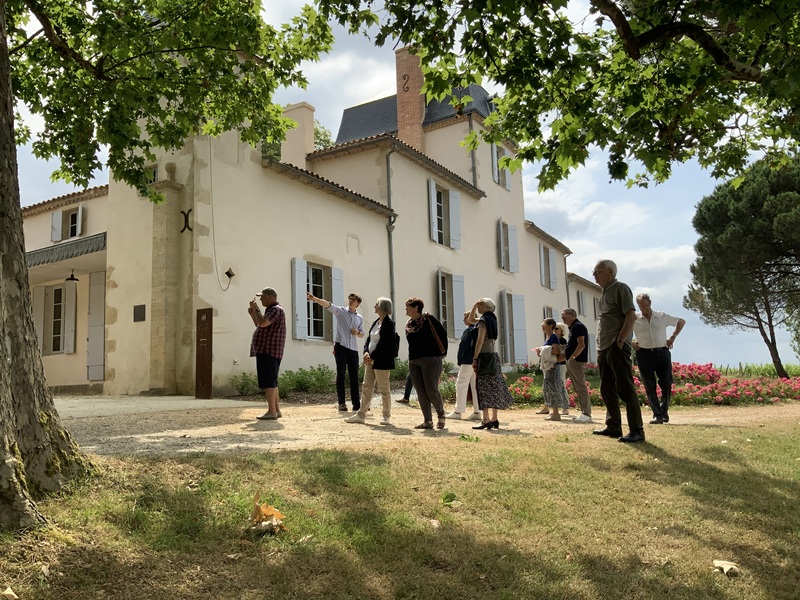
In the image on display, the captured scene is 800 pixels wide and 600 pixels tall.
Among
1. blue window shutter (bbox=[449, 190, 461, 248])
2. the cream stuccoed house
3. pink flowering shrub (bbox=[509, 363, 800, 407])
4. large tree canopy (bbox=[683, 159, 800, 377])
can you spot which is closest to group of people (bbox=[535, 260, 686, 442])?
pink flowering shrub (bbox=[509, 363, 800, 407])

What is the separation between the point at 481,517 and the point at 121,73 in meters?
7.74

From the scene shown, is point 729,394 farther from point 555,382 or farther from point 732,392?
point 555,382

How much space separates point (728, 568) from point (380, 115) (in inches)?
874

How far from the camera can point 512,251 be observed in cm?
2325

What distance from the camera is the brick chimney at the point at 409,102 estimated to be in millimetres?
21531

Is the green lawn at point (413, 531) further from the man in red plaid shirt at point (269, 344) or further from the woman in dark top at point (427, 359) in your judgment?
the man in red plaid shirt at point (269, 344)

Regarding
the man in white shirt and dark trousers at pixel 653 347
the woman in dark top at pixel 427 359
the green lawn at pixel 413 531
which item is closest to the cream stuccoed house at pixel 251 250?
the woman in dark top at pixel 427 359

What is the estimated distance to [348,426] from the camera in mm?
7391

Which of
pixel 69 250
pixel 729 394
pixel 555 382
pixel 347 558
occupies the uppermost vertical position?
pixel 69 250

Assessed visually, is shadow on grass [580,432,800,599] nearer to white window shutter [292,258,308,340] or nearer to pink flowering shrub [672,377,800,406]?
pink flowering shrub [672,377,800,406]

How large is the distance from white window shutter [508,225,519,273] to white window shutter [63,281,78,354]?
1427 centimetres

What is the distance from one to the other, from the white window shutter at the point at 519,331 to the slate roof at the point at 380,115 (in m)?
6.76

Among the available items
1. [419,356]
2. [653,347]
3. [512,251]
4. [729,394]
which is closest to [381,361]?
[419,356]

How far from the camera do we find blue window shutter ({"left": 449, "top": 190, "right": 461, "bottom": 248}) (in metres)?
19.6
